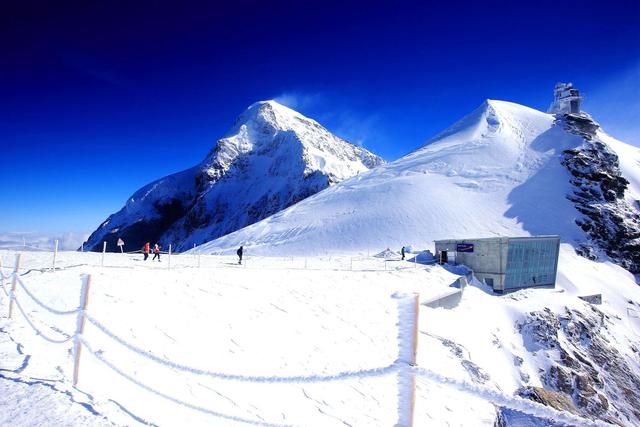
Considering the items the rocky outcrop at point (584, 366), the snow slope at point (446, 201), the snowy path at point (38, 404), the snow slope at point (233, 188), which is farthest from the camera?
the snow slope at point (233, 188)

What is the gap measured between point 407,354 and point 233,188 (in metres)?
162

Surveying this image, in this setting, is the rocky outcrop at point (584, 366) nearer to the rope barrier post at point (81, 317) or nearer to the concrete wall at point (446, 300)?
the concrete wall at point (446, 300)

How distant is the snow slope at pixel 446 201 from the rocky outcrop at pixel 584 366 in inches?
1093

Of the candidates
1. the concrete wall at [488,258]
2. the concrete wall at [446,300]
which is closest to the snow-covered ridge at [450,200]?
the concrete wall at [488,258]

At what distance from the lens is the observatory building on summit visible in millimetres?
35406

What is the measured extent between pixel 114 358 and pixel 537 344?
31.0m

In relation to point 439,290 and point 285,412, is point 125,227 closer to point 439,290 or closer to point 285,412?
point 439,290

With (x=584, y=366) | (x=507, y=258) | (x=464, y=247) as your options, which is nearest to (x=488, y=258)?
(x=507, y=258)

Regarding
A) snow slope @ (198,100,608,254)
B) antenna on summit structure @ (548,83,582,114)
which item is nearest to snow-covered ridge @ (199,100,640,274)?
snow slope @ (198,100,608,254)

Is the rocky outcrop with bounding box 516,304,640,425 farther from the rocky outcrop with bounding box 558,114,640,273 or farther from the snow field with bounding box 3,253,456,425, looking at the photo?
the rocky outcrop with bounding box 558,114,640,273

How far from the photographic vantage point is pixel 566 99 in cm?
10925

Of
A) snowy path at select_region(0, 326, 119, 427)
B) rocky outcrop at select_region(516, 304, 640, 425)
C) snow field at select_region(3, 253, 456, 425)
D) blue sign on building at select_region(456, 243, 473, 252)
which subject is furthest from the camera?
blue sign on building at select_region(456, 243, 473, 252)

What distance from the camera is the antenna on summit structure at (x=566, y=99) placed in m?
108

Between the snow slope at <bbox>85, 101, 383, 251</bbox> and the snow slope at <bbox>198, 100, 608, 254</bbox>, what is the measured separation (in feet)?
146
